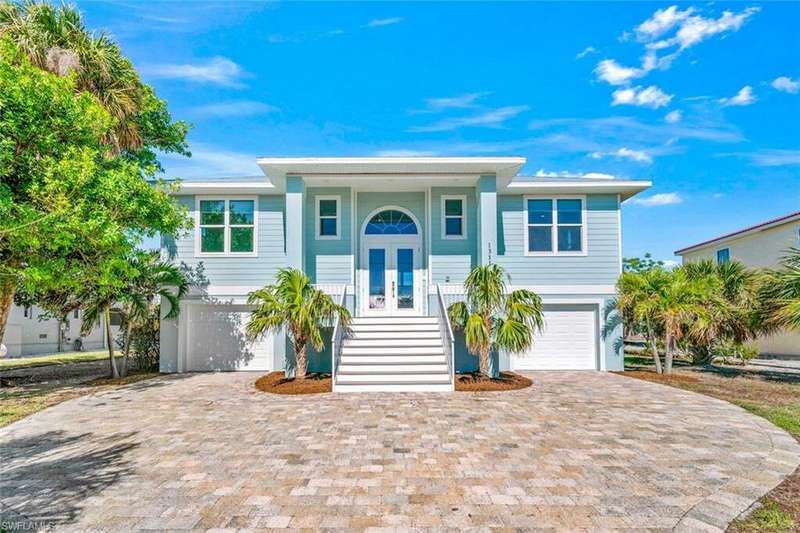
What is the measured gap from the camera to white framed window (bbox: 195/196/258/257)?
1237 centimetres

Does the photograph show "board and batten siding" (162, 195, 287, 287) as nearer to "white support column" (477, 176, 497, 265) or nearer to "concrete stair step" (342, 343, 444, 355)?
"concrete stair step" (342, 343, 444, 355)

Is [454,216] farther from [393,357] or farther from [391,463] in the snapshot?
[391,463]

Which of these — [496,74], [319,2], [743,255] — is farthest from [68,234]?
[743,255]

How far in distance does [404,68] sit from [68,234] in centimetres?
1123

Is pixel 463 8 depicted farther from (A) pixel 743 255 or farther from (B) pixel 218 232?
(A) pixel 743 255

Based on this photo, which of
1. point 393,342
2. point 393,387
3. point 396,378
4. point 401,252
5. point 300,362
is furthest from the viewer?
point 401,252

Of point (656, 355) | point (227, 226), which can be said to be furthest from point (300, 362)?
point (656, 355)

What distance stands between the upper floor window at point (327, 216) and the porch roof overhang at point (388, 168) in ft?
3.03

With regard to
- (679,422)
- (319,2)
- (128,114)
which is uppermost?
(319,2)

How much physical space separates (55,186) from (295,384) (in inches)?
245

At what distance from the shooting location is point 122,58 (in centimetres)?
1106

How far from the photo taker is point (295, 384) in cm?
958

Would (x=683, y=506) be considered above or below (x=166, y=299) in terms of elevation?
below

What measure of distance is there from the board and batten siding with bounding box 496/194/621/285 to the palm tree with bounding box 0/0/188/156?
1103 cm
